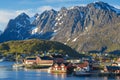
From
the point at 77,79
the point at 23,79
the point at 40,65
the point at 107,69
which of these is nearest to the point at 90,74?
the point at 107,69

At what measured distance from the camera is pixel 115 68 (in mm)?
102688

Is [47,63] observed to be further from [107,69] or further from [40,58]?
[107,69]

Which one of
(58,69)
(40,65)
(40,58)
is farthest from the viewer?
(40,58)

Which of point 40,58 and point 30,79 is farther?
point 40,58

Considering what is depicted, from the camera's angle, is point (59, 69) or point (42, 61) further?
point (42, 61)

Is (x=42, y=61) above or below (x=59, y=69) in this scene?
above

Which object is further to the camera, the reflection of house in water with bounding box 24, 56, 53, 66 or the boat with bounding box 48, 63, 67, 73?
the reflection of house in water with bounding box 24, 56, 53, 66

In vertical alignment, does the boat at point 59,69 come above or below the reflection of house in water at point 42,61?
below

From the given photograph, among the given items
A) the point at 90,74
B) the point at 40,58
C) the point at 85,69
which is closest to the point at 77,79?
the point at 90,74

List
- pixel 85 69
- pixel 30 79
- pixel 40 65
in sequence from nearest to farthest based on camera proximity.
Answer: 1. pixel 30 79
2. pixel 85 69
3. pixel 40 65

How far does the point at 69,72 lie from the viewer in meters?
108

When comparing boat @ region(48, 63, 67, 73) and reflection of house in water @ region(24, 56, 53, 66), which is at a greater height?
reflection of house in water @ region(24, 56, 53, 66)

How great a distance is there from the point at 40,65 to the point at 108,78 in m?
56.0

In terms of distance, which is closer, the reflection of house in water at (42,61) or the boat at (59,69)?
the boat at (59,69)
